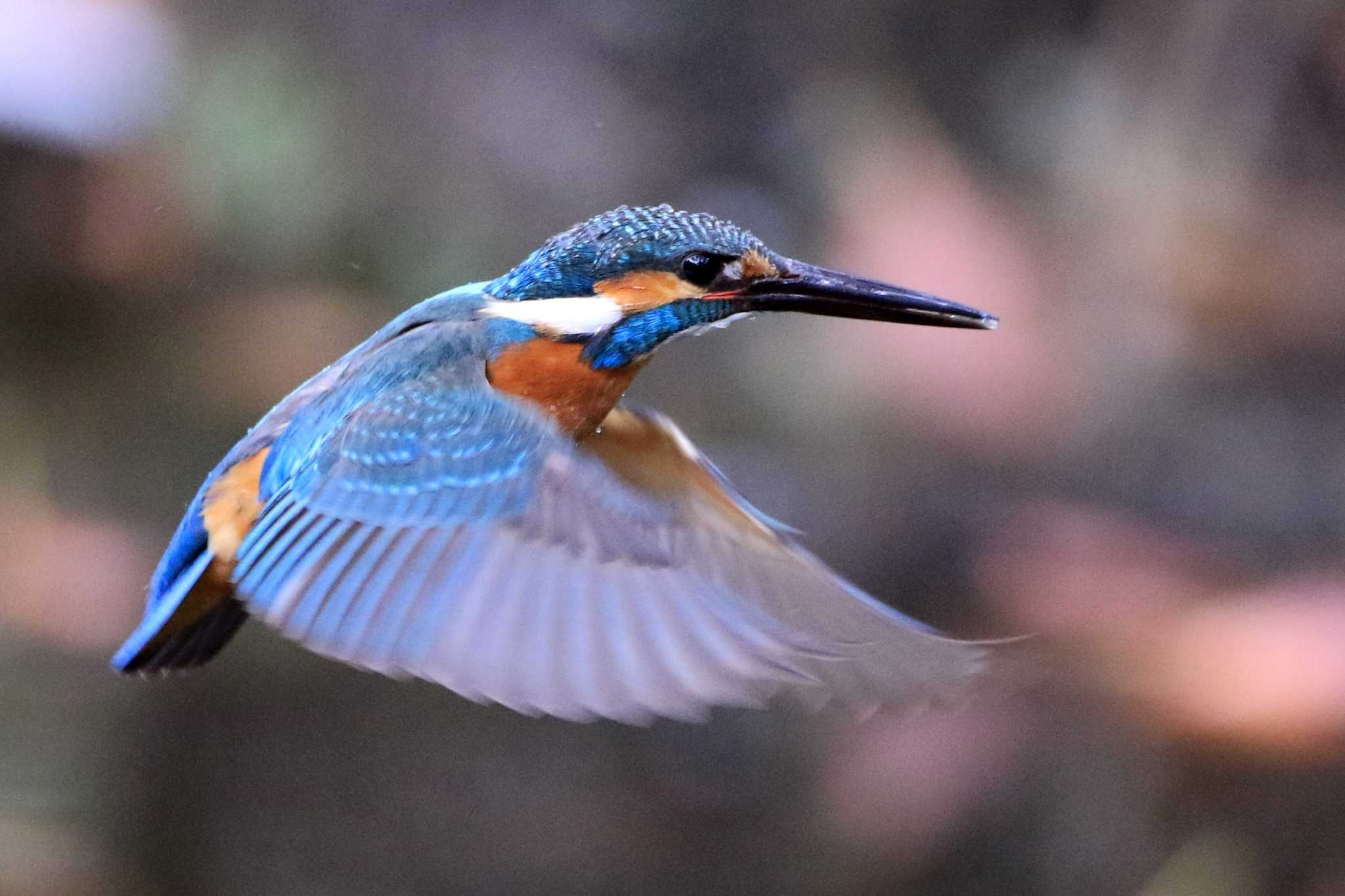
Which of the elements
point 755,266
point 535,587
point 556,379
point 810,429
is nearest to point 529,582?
point 535,587

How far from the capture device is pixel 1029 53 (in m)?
3.08

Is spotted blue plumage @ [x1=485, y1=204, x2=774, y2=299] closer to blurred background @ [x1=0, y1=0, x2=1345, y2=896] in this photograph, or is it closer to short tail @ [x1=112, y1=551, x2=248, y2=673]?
short tail @ [x1=112, y1=551, x2=248, y2=673]

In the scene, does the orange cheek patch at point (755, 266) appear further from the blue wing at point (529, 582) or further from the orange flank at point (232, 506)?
the orange flank at point (232, 506)

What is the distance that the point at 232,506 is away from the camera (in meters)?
1.49

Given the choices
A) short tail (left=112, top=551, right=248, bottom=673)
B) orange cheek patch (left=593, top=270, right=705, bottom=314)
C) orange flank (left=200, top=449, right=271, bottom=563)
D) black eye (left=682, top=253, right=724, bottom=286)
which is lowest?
short tail (left=112, top=551, right=248, bottom=673)

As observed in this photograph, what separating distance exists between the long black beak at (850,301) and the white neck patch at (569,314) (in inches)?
5.3

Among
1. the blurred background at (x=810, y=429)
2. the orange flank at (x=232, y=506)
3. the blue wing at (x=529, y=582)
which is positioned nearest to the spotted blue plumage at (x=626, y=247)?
the blue wing at (x=529, y=582)

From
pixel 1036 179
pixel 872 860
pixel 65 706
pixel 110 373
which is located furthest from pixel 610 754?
pixel 1036 179

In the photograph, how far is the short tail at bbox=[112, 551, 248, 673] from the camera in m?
1.44

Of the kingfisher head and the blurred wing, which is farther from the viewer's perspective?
the kingfisher head

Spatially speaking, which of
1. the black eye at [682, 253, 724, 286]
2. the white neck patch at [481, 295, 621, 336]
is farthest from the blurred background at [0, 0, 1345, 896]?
the black eye at [682, 253, 724, 286]

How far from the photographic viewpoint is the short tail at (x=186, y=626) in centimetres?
144

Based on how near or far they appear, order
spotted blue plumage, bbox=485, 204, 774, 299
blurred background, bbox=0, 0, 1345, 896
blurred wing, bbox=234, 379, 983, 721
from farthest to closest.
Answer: blurred background, bbox=0, 0, 1345, 896 → spotted blue plumage, bbox=485, 204, 774, 299 → blurred wing, bbox=234, 379, 983, 721

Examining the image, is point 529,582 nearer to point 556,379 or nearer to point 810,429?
point 556,379
